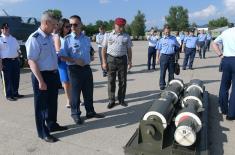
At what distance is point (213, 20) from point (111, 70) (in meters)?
143

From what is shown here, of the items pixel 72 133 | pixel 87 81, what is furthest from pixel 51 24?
pixel 72 133

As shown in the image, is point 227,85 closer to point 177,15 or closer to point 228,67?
point 228,67

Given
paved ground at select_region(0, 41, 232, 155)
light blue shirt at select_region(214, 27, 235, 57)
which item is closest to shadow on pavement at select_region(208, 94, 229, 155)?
paved ground at select_region(0, 41, 232, 155)

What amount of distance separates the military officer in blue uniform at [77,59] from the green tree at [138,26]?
7831cm

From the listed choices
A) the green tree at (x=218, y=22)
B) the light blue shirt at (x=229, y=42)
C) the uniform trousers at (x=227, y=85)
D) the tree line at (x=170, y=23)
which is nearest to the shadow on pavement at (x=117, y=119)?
the uniform trousers at (x=227, y=85)

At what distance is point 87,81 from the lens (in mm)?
6176

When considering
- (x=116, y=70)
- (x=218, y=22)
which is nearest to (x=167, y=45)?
(x=116, y=70)

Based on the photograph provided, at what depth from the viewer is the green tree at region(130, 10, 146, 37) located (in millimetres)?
84125

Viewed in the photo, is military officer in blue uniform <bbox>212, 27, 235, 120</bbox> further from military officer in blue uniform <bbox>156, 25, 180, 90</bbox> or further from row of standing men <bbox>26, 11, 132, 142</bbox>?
military officer in blue uniform <bbox>156, 25, 180, 90</bbox>

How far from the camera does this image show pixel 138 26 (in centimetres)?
8469

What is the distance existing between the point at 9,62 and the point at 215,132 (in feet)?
17.5

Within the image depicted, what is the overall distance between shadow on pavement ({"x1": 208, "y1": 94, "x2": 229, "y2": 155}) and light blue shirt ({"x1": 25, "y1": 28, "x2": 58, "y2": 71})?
2.82 metres

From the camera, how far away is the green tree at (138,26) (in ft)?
276

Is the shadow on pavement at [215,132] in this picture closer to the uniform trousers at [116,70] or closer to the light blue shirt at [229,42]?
the light blue shirt at [229,42]
